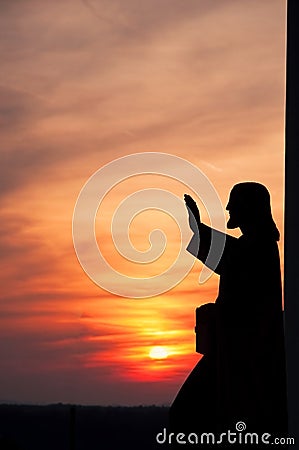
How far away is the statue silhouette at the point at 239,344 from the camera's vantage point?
664 centimetres

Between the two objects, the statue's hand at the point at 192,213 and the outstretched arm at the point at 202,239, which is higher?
the statue's hand at the point at 192,213

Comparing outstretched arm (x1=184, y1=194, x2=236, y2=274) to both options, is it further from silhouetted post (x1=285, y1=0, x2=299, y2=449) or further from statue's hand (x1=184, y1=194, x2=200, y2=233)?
silhouetted post (x1=285, y1=0, x2=299, y2=449)

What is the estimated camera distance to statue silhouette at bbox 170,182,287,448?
664 cm

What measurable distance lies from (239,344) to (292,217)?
3.13 ft

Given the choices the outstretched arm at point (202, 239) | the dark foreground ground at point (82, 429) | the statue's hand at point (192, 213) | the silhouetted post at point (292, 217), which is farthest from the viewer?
the dark foreground ground at point (82, 429)

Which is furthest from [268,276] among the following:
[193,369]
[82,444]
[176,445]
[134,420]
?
[82,444]

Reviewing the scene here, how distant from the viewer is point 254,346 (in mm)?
6684

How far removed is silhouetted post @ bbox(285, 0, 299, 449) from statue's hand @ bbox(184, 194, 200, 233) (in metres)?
0.73

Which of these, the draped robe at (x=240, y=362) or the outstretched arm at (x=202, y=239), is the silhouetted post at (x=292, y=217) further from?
the outstretched arm at (x=202, y=239)

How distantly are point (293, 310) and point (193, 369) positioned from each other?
29.5 inches

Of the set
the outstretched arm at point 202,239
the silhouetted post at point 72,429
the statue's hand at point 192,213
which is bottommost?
the silhouetted post at point 72,429

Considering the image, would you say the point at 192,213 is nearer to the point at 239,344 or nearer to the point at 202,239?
the point at 202,239

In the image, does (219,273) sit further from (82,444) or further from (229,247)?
(82,444)

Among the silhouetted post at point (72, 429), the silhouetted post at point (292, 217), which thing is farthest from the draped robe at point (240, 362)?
the silhouetted post at point (72, 429)
